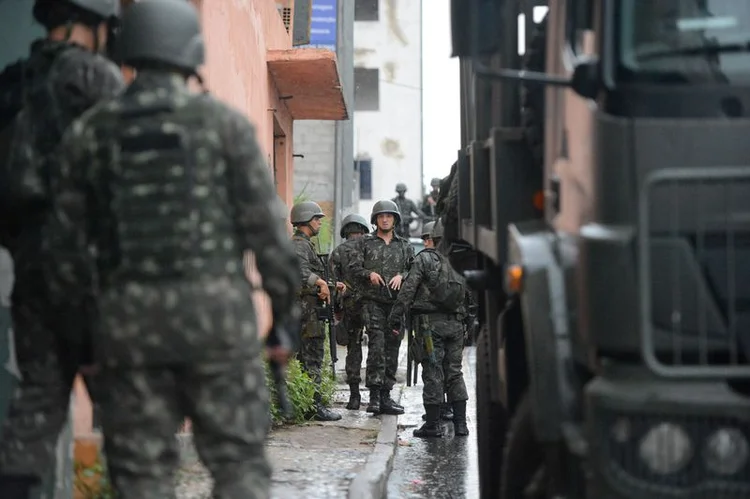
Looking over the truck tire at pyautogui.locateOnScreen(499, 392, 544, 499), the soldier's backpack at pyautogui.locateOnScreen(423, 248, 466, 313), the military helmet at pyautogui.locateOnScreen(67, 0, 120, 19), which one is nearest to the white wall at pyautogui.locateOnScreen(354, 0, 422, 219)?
the soldier's backpack at pyautogui.locateOnScreen(423, 248, 466, 313)

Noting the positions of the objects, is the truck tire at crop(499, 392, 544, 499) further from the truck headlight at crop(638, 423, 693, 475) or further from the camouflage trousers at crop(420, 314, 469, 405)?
the camouflage trousers at crop(420, 314, 469, 405)

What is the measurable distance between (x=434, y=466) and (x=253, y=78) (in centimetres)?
432

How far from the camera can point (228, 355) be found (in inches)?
160

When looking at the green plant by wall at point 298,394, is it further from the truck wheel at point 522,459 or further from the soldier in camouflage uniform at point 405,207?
the soldier in camouflage uniform at point 405,207

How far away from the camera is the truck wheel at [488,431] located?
6238mm

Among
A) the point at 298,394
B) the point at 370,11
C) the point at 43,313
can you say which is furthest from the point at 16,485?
the point at 370,11

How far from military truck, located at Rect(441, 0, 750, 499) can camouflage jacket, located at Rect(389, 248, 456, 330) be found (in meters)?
6.46

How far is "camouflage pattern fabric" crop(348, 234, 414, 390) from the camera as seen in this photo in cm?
1187

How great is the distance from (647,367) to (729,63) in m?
0.99

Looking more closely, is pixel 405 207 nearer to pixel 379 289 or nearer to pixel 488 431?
pixel 379 289

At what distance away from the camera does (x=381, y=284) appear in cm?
1201

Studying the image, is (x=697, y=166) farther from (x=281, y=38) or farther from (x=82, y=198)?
(x=281, y=38)

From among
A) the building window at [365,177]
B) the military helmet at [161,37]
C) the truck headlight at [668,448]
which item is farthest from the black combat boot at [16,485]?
the building window at [365,177]

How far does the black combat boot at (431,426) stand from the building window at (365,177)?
3792 cm
